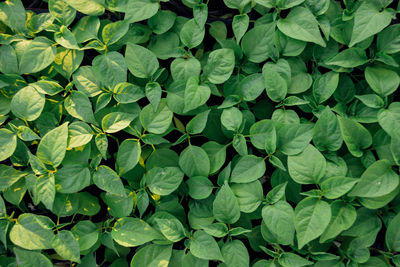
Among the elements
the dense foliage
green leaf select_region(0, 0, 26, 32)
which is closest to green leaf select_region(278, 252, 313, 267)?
the dense foliage

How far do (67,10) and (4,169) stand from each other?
55cm

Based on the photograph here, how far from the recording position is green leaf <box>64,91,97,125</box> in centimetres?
106

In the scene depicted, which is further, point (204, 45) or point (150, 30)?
point (204, 45)

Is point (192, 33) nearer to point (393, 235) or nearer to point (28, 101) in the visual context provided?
point (28, 101)

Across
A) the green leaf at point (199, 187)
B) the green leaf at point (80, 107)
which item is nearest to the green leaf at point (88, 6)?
the green leaf at point (80, 107)

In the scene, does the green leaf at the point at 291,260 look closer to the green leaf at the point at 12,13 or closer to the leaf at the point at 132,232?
the leaf at the point at 132,232

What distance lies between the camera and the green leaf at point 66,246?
3.39 feet

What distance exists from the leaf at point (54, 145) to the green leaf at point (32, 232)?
0.20 metres

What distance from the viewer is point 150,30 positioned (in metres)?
1.13

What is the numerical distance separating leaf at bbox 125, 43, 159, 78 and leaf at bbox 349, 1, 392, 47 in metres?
0.60

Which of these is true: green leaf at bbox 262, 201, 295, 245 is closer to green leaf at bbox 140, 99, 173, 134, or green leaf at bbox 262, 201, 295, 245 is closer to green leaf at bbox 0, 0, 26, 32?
green leaf at bbox 140, 99, 173, 134

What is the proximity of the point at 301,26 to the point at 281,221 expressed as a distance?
0.59m

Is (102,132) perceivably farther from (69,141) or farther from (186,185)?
(186,185)

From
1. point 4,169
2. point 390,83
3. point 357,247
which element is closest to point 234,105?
point 390,83
